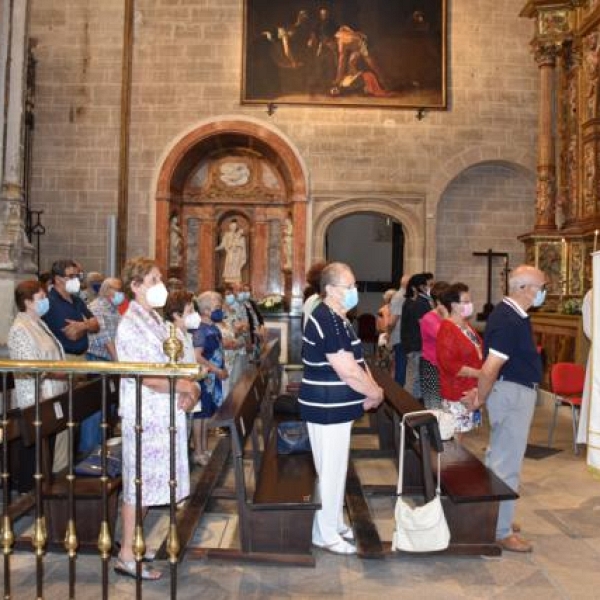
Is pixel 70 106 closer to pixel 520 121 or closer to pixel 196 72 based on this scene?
pixel 196 72

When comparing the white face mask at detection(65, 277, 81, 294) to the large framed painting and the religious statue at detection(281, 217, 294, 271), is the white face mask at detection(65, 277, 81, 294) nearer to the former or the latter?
the religious statue at detection(281, 217, 294, 271)


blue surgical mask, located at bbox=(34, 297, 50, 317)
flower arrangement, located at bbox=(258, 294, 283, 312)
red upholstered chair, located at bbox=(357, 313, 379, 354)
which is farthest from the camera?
red upholstered chair, located at bbox=(357, 313, 379, 354)

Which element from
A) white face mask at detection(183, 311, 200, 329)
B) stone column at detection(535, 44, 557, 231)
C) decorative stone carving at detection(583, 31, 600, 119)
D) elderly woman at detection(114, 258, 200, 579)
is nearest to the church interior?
stone column at detection(535, 44, 557, 231)

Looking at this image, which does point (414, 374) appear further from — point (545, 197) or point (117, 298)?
point (545, 197)

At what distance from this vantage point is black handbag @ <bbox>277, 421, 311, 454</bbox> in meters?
4.47

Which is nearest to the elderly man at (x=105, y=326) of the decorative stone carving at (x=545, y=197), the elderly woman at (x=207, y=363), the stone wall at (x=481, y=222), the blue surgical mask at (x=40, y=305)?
the elderly woman at (x=207, y=363)

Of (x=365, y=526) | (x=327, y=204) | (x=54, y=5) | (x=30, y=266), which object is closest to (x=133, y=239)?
(x=327, y=204)

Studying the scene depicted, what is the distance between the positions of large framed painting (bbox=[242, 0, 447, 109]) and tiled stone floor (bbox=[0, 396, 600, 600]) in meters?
10.0

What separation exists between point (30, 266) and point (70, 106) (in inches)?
296

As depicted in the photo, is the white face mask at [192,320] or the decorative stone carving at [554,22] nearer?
the white face mask at [192,320]

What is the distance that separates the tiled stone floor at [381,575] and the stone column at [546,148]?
7.78 m

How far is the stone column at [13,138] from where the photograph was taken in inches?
250

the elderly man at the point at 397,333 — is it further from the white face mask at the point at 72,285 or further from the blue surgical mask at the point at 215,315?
the white face mask at the point at 72,285

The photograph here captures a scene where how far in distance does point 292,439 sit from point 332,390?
845 millimetres
